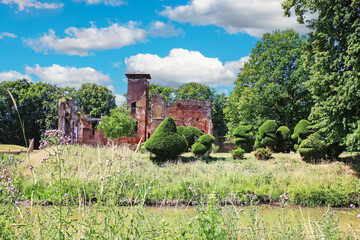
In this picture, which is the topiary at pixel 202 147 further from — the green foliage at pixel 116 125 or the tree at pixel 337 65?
the green foliage at pixel 116 125

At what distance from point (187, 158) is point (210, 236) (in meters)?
14.0

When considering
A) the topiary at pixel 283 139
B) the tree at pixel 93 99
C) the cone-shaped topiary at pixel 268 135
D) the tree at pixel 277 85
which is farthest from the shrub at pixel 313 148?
the tree at pixel 93 99

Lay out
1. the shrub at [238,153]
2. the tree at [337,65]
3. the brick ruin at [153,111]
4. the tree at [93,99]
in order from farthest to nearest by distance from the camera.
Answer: the tree at [93,99] < the brick ruin at [153,111] < the shrub at [238,153] < the tree at [337,65]

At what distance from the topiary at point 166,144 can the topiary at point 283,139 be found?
26.1 ft

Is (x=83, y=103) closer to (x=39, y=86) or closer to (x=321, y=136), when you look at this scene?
(x=39, y=86)

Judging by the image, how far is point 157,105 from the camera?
1089 inches

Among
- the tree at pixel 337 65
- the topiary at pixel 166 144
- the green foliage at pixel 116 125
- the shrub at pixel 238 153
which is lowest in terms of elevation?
the shrub at pixel 238 153

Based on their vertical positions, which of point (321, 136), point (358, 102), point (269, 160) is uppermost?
point (358, 102)

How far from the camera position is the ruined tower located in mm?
28000

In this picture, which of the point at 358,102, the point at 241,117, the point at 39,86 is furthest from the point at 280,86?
the point at 39,86

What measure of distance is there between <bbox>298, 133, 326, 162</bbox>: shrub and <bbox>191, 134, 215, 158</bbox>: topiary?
5.12 meters

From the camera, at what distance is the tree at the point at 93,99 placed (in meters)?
37.5

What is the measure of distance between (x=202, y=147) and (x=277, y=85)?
406 inches

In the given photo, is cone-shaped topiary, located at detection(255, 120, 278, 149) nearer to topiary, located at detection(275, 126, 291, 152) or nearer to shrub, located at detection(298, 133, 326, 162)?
topiary, located at detection(275, 126, 291, 152)
